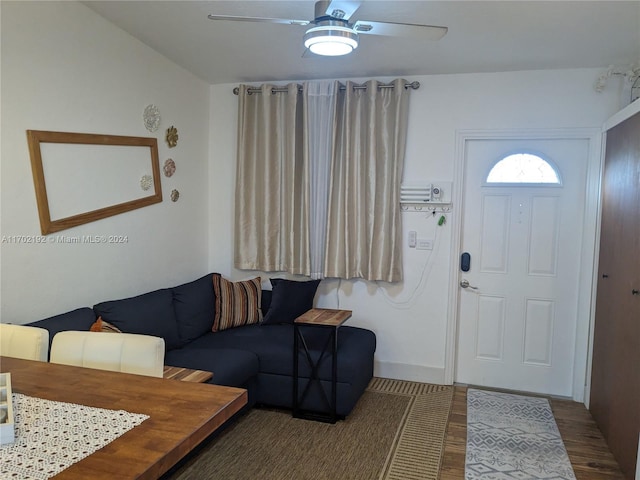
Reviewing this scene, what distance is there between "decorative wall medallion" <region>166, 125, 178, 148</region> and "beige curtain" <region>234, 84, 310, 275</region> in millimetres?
571

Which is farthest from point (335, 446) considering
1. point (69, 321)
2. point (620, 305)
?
point (620, 305)

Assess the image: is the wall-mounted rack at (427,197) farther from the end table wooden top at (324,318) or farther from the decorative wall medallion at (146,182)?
the decorative wall medallion at (146,182)

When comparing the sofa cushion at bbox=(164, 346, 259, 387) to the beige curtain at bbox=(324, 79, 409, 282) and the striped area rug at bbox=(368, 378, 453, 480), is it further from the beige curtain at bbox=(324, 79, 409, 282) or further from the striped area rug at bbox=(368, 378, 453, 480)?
the beige curtain at bbox=(324, 79, 409, 282)

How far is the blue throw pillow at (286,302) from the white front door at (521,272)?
1.32 metres

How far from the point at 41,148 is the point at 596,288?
3.77 meters

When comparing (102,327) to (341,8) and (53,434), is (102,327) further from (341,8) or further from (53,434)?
(341,8)

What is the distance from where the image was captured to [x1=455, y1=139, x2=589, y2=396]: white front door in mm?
3723

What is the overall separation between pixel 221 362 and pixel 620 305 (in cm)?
248

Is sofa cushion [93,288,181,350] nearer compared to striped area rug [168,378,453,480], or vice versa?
striped area rug [168,378,453,480]

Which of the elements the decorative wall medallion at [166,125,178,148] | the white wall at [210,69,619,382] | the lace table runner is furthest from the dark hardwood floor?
the decorative wall medallion at [166,125,178,148]

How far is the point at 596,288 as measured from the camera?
3537 millimetres

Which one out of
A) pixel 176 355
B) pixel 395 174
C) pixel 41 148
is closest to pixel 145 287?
pixel 176 355

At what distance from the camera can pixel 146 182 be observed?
355cm

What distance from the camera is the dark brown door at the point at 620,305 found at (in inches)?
105
